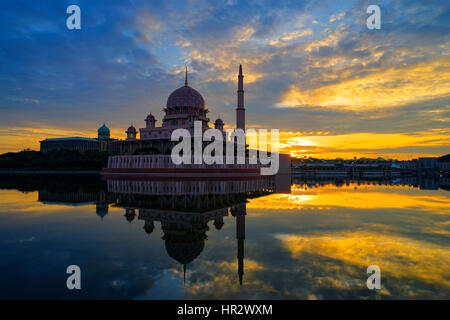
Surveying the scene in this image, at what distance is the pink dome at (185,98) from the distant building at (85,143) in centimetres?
5861

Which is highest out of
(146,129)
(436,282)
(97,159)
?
(146,129)

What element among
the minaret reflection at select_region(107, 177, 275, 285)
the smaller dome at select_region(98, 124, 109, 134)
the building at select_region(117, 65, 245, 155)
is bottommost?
the minaret reflection at select_region(107, 177, 275, 285)

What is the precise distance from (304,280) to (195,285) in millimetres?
2310

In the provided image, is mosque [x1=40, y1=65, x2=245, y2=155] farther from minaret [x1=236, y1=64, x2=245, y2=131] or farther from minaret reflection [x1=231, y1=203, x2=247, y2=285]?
minaret reflection [x1=231, y1=203, x2=247, y2=285]

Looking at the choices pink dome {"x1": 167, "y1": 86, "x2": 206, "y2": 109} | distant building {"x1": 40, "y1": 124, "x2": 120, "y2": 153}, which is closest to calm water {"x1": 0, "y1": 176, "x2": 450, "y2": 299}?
pink dome {"x1": 167, "y1": 86, "x2": 206, "y2": 109}

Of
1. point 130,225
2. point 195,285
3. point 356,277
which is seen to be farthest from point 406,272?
point 130,225

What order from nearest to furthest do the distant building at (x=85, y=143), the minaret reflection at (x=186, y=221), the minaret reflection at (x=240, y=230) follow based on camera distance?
the minaret reflection at (x=240, y=230) < the minaret reflection at (x=186, y=221) < the distant building at (x=85, y=143)

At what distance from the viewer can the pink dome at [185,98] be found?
185ft

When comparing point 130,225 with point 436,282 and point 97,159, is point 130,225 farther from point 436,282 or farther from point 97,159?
point 97,159

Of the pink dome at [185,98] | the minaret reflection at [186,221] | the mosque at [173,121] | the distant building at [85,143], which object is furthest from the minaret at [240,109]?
the distant building at [85,143]

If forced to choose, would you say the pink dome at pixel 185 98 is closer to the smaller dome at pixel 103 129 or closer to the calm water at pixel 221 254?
the calm water at pixel 221 254

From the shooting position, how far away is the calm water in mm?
5348

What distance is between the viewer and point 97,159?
8356cm

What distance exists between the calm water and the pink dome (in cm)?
4511
